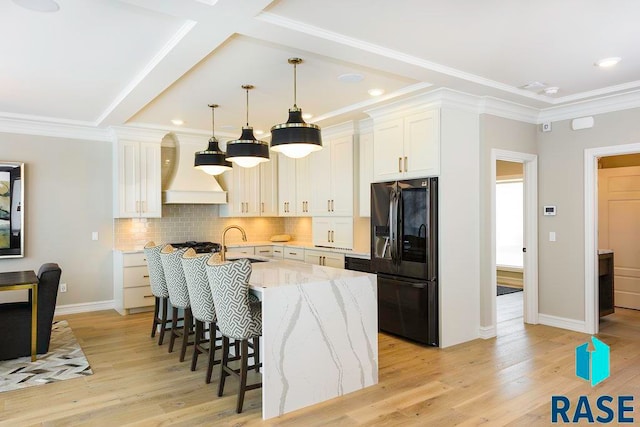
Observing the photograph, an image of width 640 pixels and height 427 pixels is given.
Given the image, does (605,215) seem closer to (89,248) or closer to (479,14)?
(479,14)

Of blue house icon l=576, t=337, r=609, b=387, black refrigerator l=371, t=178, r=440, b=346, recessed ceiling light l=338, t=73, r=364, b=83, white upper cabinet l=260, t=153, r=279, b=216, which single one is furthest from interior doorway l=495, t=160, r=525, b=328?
recessed ceiling light l=338, t=73, r=364, b=83

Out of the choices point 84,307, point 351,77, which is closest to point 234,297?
point 351,77

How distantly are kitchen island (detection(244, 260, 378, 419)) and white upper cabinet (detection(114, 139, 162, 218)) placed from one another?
345cm

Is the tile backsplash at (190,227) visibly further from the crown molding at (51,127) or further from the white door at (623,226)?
the white door at (623,226)

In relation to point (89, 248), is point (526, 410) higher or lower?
lower

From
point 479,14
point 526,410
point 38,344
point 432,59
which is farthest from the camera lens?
point 38,344

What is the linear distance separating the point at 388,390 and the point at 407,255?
65.4 inches

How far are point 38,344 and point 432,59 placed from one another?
14.9 ft

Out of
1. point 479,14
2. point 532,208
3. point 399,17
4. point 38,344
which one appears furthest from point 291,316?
point 532,208

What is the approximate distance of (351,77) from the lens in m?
4.16

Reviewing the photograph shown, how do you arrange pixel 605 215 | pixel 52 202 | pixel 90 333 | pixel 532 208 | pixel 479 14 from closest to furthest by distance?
pixel 479 14 → pixel 90 333 → pixel 532 208 → pixel 52 202 → pixel 605 215

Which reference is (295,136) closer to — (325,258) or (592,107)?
(325,258)

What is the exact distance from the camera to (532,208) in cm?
552

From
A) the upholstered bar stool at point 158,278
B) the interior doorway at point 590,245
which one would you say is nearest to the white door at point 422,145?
the interior doorway at point 590,245
